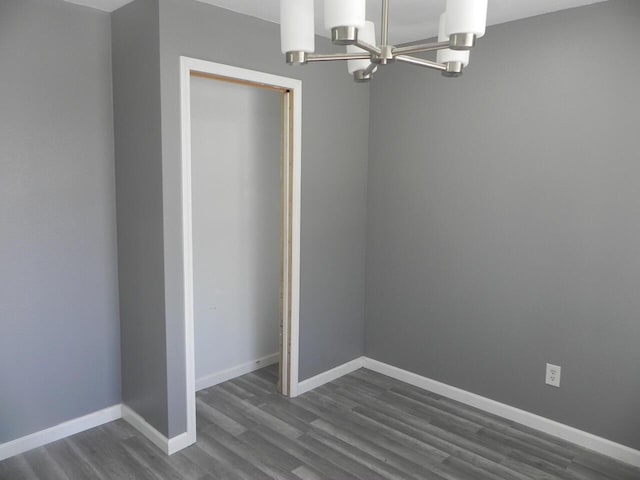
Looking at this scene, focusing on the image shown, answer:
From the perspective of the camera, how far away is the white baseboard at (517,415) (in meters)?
2.66

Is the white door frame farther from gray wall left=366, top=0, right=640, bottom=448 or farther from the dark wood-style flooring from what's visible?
gray wall left=366, top=0, right=640, bottom=448

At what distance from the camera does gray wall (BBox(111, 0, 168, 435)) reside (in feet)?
8.13

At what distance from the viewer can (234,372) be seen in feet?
11.9

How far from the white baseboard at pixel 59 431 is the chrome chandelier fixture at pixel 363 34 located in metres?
2.42

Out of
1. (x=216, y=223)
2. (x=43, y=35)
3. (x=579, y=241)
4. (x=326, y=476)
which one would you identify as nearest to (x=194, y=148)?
(x=216, y=223)

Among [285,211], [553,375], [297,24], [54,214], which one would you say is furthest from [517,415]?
[54,214]

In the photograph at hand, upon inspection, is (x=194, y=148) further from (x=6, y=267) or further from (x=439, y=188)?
(x=439, y=188)

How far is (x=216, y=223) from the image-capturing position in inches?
134

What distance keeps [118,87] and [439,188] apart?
2021mm

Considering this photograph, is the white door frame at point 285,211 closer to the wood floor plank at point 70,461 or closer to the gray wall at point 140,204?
the gray wall at point 140,204

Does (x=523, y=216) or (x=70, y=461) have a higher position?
(x=523, y=216)

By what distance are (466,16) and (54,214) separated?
89.0 inches

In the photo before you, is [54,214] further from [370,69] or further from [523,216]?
[523,216]

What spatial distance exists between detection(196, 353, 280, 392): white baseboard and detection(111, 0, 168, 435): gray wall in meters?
0.60
